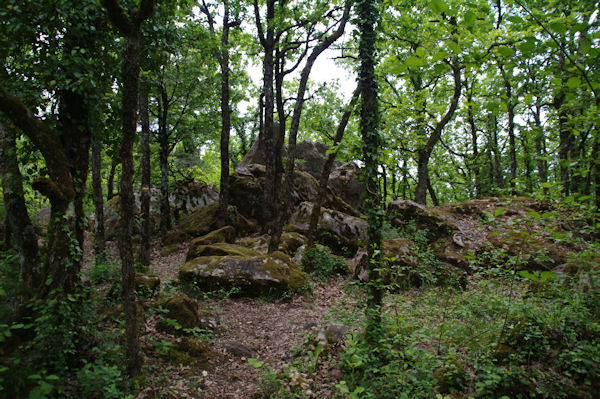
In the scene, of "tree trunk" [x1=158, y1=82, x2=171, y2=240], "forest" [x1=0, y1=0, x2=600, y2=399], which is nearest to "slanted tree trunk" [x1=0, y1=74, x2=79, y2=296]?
"forest" [x1=0, y1=0, x2=600, y2=399]

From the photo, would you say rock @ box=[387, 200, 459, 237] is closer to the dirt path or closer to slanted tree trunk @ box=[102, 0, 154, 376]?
the dirt path

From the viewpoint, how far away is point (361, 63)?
5.61 meters

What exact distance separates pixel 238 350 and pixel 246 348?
184 millimetres

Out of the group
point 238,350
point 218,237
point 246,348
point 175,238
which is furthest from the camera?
point 175,238

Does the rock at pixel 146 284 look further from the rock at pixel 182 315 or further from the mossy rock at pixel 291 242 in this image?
the mossy rock at pixel 291 242

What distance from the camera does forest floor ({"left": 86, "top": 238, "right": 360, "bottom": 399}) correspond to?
4328 millimetres

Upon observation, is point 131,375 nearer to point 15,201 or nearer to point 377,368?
point 377,368

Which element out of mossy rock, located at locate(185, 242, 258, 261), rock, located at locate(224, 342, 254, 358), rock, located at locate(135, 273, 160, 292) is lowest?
rock, located at locate(224, 342, 254, 358)

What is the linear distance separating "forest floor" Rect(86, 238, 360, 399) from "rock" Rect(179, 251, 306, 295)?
309mm

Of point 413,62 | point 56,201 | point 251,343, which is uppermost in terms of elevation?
point 413,62

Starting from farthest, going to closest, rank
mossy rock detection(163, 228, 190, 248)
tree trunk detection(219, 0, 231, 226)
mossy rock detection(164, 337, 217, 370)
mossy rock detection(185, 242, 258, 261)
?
mossy rock detection(163, 228, 190, 248) → tree trunk detection(219, 0, 231, 226) → mossy rock detection(185, 242, 258, 261) → mossy rock detection(164, 337, 217, 370)

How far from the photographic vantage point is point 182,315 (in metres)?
5.71

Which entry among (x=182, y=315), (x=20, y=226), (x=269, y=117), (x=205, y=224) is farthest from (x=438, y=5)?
(x=205, y=224)

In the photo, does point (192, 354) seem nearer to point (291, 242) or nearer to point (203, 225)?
point (291, 242)
